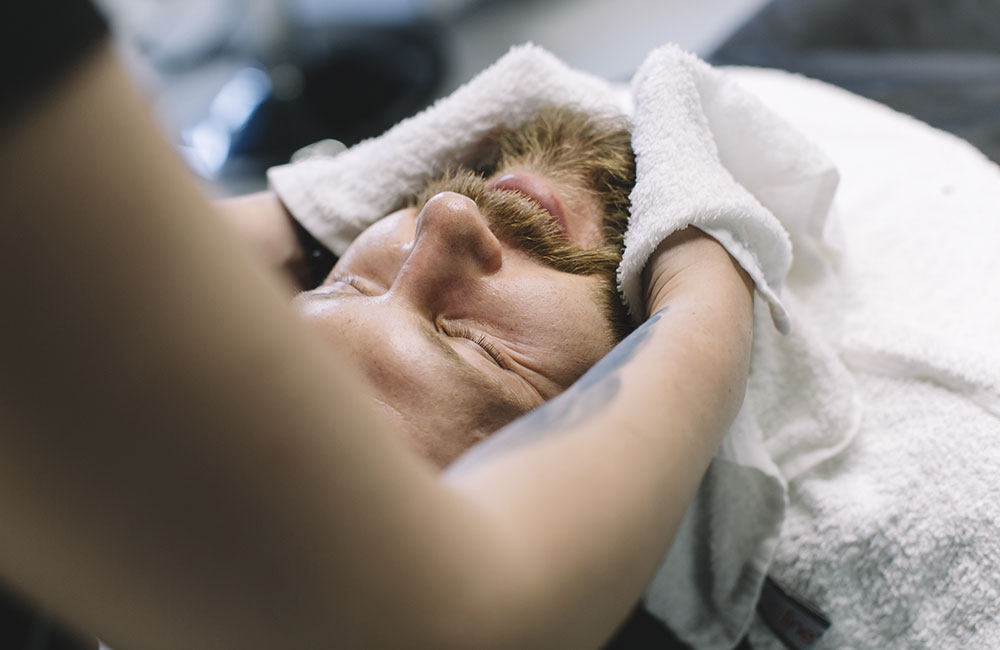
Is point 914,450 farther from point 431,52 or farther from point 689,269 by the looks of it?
point 431,52

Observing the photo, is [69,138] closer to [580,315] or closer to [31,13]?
[31,13]

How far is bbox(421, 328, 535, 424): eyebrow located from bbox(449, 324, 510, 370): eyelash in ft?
0.11

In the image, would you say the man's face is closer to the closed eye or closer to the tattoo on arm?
the closed eye

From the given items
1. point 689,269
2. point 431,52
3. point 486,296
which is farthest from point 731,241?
point 431,52

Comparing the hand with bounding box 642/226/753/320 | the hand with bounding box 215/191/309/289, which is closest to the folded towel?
the hand with bounding box 642/226/753/320

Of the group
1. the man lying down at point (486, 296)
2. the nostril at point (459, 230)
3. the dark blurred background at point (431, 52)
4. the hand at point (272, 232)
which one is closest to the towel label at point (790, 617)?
the man lying down at point (486, 296)

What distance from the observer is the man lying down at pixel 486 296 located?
52cm

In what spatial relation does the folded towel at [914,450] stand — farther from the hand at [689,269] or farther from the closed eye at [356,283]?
the closed eye at [356,283]

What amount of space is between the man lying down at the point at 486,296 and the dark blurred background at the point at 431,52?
0.61 meters

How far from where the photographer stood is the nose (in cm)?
58

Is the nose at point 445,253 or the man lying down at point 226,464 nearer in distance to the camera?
the man lying down at point 226,464

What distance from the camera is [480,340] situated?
1.86 feet

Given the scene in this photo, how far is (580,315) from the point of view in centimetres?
59

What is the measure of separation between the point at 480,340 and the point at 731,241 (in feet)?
0.71
